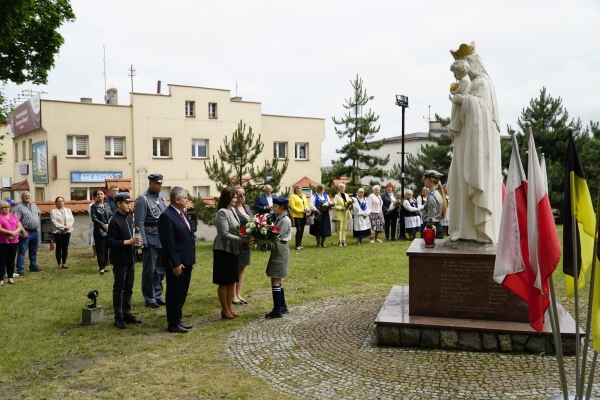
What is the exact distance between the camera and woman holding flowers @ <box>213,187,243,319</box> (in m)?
8.05

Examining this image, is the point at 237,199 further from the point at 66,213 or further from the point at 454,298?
the point at 66,213

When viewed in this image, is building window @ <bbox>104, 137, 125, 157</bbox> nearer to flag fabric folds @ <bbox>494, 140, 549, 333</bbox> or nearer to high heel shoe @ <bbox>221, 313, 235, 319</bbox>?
high heel shoe @ <bbox>221, 313, 235, 319</bbox>

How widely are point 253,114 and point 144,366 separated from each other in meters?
30.5

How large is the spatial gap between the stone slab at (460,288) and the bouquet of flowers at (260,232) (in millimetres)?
2059

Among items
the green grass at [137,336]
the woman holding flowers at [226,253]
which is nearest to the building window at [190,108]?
the green grass at [137,336]

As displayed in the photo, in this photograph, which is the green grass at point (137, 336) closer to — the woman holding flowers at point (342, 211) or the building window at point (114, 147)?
the woman holding flowers at point (342, 211)

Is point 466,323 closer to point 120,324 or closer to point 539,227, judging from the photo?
point 539,227

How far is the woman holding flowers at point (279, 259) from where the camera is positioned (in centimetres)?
809

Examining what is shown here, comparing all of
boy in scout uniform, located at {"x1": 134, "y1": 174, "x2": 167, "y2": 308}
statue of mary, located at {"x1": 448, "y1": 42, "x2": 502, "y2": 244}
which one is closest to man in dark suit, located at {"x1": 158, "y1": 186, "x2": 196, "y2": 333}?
boy in scout uniform, located at {"x1": 134, "y1": 174, "x2": 167, "y2": 308}

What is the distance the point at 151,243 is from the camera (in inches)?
364

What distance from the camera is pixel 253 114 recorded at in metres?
35.7

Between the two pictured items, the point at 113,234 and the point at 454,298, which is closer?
the point at 454,298

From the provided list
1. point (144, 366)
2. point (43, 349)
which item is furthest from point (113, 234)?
point (144, 366)

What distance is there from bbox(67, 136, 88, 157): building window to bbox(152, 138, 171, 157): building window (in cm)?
390
